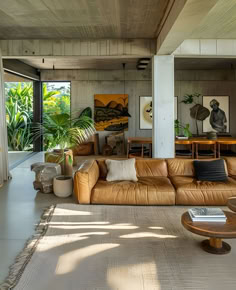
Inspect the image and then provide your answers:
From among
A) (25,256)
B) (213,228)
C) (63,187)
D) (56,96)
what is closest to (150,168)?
(63,187)

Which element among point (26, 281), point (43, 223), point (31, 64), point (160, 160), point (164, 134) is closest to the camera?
point (26, 281)

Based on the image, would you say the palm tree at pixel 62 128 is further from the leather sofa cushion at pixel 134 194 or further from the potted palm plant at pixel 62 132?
the leather sofa cushion at pixel 134 194

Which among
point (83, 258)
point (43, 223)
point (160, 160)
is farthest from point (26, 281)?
point (160, 160)

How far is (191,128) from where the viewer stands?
9602 mm

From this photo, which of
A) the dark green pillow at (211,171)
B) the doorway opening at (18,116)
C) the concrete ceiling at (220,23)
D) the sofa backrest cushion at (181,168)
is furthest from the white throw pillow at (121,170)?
the doorway opening at (18,116)

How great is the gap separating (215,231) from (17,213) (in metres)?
2.67

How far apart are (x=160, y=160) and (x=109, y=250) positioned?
92.0 inches

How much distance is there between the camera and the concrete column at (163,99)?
5.74m

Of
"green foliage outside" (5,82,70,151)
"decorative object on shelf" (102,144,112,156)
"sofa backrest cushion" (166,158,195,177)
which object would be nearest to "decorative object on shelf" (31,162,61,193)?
"green foliage outside" (5,82,70,151)

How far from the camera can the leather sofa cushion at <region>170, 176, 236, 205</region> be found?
4016mm

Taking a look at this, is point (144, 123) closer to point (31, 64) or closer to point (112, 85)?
point (112, 85)

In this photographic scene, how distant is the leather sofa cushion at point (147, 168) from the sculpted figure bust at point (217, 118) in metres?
5.30

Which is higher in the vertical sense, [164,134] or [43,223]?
[164,134]

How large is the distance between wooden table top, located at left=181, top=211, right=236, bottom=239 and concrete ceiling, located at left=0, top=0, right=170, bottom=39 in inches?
111
